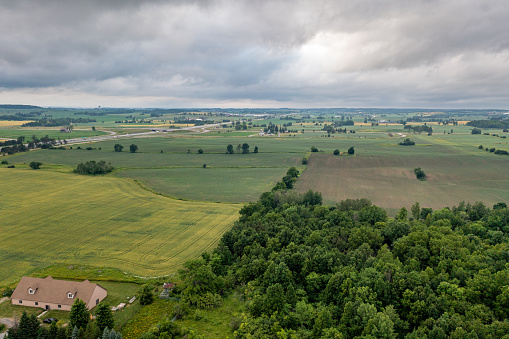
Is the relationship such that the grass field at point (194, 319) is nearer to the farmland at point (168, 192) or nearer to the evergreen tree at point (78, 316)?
the evergreen tree at point (78, 316)

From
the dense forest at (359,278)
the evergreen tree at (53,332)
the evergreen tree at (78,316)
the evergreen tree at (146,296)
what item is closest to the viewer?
the evergreen tree at (53,332)

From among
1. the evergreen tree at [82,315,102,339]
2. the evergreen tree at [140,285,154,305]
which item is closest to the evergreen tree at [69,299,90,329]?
the evergreen tree at [82,315,102,339]

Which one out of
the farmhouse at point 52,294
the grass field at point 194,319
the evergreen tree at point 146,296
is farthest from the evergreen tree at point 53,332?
the evergreen tree at point 146,296

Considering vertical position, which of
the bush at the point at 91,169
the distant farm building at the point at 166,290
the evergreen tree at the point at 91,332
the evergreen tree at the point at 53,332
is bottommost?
the distant farm building at the point at 166,290

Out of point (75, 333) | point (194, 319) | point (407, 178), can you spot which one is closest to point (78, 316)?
point (75, 333)

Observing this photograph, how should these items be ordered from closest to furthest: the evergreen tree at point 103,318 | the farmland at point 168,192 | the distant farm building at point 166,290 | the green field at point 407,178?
the evergreen tree at point 103,318
the distant farm building at point 166,290
the farmland at point 168,192
the green field at point 407,178

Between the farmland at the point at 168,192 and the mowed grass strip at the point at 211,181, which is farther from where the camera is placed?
the mowed grass strip at the point at 211,181

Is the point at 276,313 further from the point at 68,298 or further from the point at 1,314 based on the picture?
the point at 1,314

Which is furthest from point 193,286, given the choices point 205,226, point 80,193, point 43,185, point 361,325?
point 43,185
